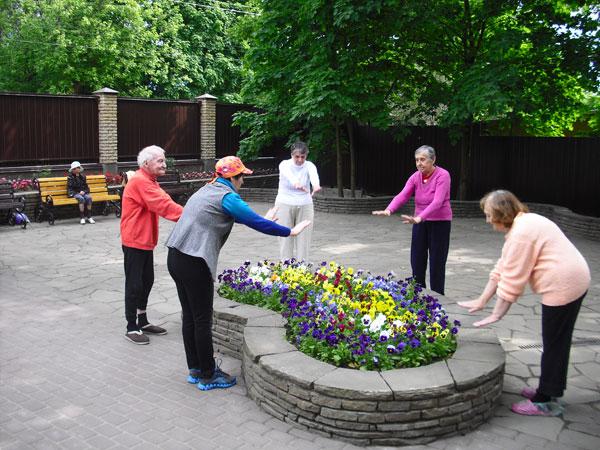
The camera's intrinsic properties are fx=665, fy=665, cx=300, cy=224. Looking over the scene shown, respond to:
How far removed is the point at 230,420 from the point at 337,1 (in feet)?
38.4

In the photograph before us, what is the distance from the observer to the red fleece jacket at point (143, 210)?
613 cm

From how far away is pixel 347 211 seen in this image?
16.7 metres

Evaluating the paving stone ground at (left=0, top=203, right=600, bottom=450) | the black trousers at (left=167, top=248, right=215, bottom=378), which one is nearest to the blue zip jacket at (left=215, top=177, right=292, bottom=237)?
the black trousers at (left=167, top=248, right=215, bottom=378)

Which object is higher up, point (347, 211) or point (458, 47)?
point (458, 47)

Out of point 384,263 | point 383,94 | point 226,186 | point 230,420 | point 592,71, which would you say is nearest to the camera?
point 230,420

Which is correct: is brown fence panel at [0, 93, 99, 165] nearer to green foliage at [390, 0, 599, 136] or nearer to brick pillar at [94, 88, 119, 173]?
brick pillar at [94, 88, 119, 173]

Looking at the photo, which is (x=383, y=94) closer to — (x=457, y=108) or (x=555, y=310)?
(x=457, y=108)

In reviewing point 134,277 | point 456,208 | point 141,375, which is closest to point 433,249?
point 134,277

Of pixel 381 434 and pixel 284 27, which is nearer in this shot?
pixel 381 434

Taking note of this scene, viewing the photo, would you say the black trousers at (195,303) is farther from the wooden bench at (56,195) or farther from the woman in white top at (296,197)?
the wooden bench at (56,195)

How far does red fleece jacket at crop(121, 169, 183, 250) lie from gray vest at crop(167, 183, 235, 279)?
3.59 feet

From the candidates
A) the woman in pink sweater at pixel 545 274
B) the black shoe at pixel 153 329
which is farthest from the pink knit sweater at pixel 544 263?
the black shoe at pixel 153 329

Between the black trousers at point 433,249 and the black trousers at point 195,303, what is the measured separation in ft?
9.54

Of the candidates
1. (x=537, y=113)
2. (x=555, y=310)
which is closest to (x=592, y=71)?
(x=537, y=113)
